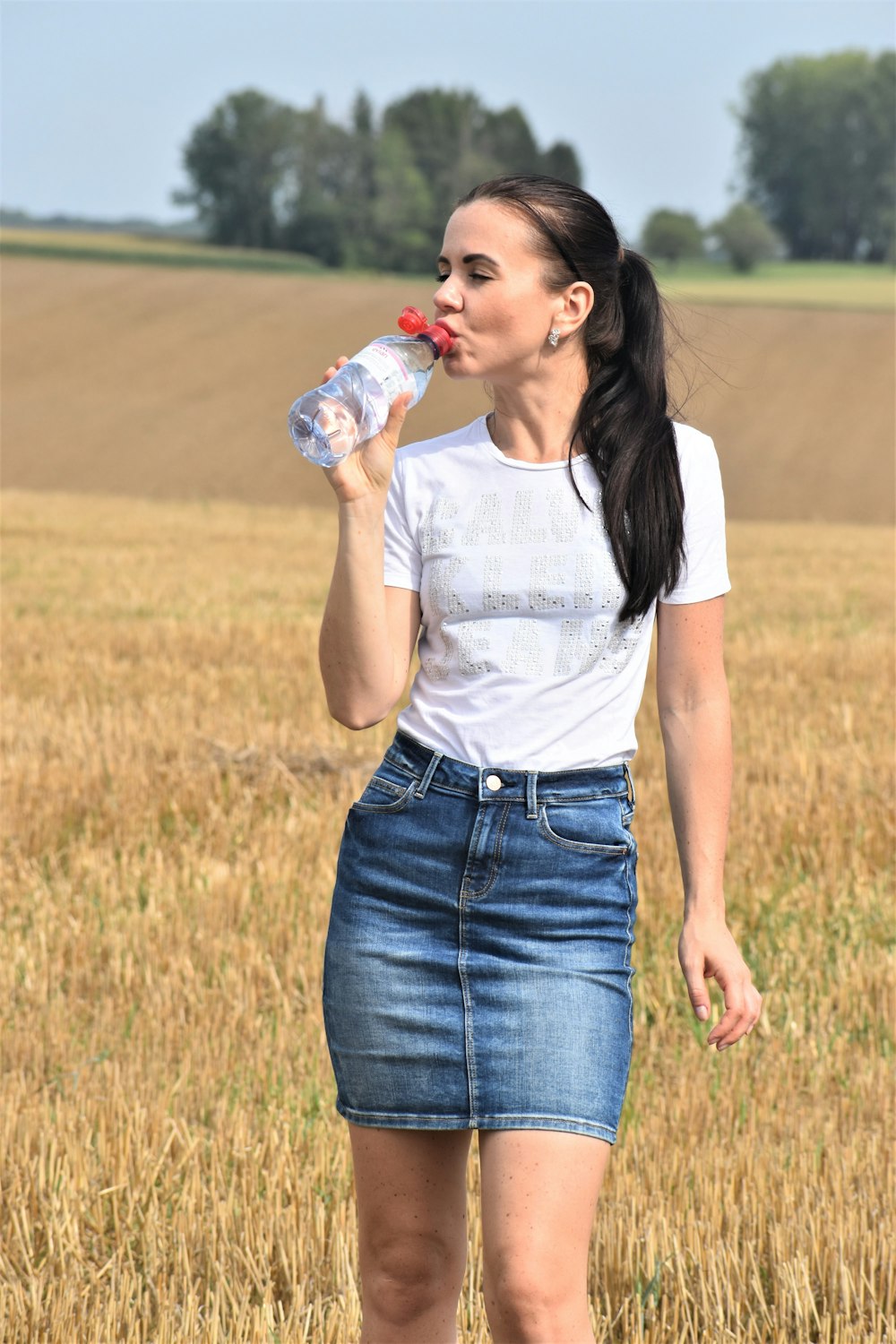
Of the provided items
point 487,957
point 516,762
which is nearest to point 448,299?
point 516,762

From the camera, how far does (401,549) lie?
251cm

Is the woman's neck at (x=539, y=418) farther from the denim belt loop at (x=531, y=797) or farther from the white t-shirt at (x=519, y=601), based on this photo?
the denim belt loop at (x=531, y=797)

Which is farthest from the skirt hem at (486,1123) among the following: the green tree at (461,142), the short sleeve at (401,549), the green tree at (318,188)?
the green tree at (461,142)

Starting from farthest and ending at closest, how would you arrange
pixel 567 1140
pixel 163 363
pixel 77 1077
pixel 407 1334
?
pixel 163 363 < pixel 77 1077 < pixel 407 1334 < pixel 567 1140

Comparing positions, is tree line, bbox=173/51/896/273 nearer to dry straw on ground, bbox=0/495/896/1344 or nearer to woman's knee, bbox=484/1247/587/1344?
dry straw on ground, bbox=0/495/896/1344

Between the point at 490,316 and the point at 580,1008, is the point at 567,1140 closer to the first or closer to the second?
the point at 580,1008

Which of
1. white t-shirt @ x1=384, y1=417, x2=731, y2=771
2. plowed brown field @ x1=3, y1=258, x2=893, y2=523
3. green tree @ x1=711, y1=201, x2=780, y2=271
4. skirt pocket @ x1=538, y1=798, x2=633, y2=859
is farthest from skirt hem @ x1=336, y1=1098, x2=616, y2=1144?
green tree @ x1=711, y1=201, x2=780, y2=271

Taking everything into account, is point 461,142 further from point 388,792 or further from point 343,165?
point 388,792

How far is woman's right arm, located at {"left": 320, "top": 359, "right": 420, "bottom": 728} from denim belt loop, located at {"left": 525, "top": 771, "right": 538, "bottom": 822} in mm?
255

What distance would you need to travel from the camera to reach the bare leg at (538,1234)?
84.1 inches

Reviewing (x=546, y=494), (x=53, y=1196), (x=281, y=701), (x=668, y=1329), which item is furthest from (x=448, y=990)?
(x=281, y=701)

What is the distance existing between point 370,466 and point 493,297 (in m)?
0.34

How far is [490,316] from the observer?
241 cm

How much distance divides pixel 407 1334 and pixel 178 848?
3624mm
